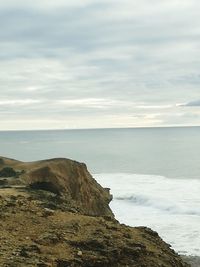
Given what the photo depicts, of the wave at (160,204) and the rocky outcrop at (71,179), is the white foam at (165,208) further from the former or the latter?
the rocky outcrop at (71,179)

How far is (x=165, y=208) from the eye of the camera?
48.0 m

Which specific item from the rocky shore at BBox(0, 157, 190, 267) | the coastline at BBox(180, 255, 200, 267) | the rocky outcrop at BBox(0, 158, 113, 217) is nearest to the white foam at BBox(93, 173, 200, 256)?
the coastline at BBox(180, 255, 200, 267)

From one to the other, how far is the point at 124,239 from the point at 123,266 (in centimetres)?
155

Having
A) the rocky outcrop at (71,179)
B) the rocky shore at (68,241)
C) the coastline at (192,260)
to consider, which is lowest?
the coastline at (192,260)

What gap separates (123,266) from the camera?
490 inches

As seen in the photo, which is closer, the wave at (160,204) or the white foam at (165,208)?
the white foam at (165,208)

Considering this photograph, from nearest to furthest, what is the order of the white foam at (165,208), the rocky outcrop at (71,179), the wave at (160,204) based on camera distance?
the rocky outcrop at (71,179), the white foam at (165,208), the wave at (160,204)

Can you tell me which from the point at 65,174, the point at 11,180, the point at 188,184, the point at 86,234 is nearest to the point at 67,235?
the point at 86,234

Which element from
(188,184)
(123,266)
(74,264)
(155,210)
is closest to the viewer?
(74,264)

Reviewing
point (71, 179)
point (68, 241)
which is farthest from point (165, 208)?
point (68, 241)

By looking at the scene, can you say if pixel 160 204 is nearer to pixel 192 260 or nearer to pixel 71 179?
pixel 192 260

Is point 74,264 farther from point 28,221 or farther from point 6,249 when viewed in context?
point 28,221

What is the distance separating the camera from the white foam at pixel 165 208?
112 ft

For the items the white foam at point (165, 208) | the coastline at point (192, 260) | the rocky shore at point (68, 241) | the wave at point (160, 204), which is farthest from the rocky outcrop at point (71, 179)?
the wave at point (160, 204)
